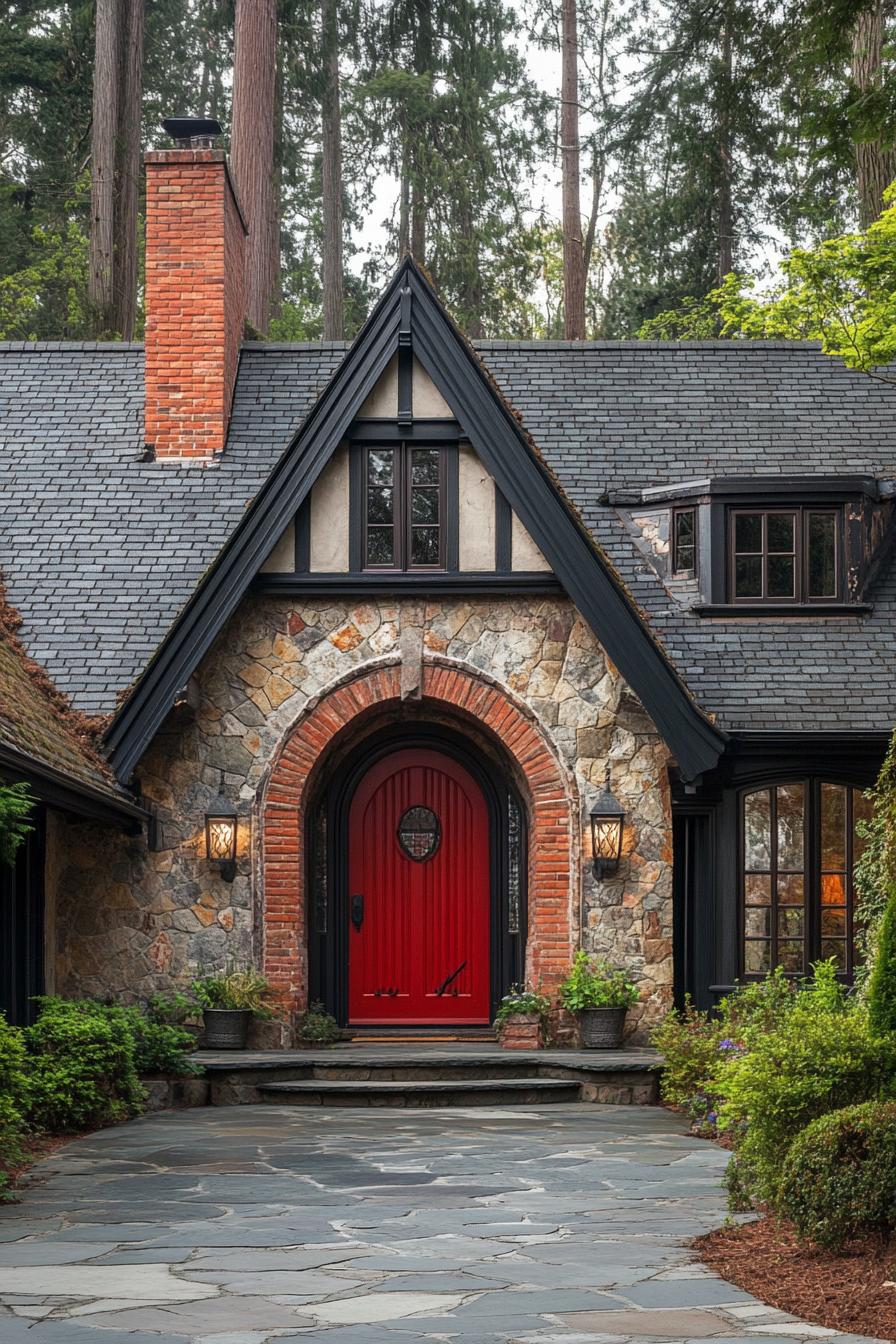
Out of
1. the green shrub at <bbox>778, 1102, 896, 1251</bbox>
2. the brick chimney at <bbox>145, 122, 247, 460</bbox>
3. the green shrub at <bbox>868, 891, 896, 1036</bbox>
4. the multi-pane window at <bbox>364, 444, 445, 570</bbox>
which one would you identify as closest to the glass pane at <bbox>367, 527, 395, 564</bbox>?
the multi-pane window at <bbox>364, 444, 445, 570</bbox>

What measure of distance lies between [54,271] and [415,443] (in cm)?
1713

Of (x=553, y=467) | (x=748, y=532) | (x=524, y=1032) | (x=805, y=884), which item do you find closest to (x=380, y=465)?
(x=553, y=467)

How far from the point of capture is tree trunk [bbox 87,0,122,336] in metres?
24.6

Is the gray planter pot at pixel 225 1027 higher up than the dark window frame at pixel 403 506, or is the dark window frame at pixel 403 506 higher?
the dark window frame at pixel 403 506

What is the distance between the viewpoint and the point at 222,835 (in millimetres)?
14328

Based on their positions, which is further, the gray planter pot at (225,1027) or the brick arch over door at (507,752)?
the brick arch over door at (507,752)

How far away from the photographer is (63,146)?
1200 inches

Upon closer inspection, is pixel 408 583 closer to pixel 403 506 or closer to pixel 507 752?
pixel 403 506

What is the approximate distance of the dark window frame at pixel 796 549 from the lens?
15.6m

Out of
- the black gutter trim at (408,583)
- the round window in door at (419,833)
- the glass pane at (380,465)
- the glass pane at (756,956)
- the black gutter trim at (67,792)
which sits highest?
the glass pane at (380,465)

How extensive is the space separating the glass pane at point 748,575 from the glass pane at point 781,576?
10cm

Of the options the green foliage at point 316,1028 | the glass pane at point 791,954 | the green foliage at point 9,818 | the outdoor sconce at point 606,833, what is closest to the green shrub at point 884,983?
the green foliage at point 9,818

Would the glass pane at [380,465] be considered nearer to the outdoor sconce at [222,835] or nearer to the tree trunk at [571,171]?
the outdoor sconce at [222,835]

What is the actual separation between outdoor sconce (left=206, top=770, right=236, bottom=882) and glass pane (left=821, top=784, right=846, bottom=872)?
5.01 m
